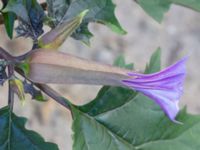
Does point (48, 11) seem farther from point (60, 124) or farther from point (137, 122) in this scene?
point (60, 124)

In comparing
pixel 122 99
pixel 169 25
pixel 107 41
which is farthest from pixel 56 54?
pixel 169 25

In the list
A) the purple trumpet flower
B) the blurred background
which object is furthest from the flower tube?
the blurred background

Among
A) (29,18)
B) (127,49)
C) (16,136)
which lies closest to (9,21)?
(29,18)

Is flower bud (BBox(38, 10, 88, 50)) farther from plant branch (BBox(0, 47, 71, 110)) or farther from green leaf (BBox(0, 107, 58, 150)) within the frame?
green leaf (BBox(0, 107, 58, 150))

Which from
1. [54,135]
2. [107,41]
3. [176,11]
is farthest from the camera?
[176,11]

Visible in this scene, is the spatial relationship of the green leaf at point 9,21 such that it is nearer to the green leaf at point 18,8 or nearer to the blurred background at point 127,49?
the green leaf at point 18,8

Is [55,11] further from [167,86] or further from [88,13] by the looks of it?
[167,86]
